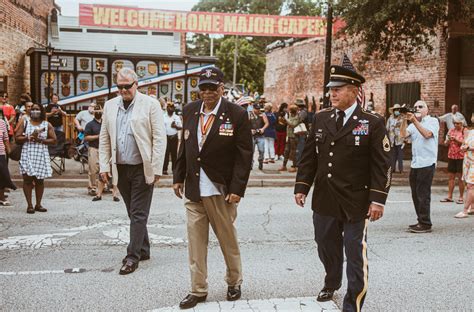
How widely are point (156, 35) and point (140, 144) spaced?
2538 centimetres

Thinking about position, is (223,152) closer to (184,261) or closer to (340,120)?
(340,120)

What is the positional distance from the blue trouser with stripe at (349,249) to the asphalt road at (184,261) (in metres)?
0.59

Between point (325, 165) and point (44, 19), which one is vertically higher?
point (44, 19)

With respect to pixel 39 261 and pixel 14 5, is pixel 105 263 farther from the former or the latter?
→ pixel 14 5

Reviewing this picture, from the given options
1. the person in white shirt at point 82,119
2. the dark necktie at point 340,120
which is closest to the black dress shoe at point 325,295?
the dark necktie at point 340,120

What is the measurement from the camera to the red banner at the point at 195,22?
66.6ft

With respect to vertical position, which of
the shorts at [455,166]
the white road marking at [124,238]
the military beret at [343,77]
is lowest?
the white road marking at [124,238]

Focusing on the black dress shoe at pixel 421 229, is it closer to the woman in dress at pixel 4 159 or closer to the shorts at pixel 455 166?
the shorts at pixel 455 166

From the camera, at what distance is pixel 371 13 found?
14414mm

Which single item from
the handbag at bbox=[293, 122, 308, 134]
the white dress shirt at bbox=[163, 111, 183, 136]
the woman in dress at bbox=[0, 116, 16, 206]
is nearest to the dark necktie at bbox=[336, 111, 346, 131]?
the woman in dress at bbox=[0, 116, 16, 206]

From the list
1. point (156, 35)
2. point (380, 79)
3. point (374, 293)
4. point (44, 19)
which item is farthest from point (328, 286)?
point (156, 35)

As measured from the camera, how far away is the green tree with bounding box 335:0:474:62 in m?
13.7

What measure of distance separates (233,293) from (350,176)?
1.49 meters

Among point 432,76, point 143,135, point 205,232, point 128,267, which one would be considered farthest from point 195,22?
point 205,232
